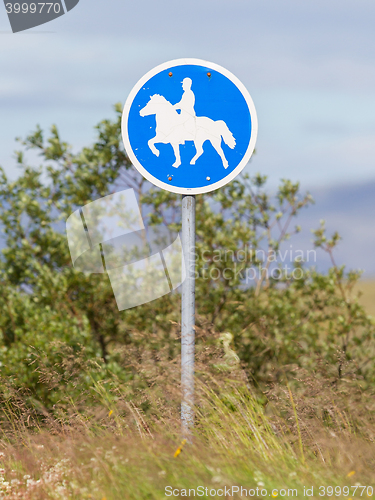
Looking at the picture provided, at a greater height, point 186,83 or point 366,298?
point 186,83

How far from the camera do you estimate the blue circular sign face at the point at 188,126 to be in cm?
309

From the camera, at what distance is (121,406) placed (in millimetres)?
3271

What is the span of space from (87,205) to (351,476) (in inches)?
162

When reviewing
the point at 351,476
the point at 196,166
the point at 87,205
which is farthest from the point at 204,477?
the point at 87,205

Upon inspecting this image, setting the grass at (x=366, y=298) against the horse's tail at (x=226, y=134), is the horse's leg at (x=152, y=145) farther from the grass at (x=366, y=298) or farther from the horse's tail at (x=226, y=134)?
the grass at (x=366, y=298)

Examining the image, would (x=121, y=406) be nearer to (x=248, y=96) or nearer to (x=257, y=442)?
(x=257, y=442)

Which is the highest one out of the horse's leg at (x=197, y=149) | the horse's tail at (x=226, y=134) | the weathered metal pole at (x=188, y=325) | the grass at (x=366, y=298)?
the horse's tail at (x=226, y=134)

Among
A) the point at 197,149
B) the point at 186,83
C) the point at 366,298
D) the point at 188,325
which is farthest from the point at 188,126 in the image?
the point at 366,298

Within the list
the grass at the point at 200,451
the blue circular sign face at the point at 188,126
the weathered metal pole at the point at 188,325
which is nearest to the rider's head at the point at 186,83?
the blue circular sign face at the point at 188,126

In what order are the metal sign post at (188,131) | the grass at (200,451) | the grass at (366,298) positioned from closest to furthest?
1. the grass at (200,451)
2. the metal sign post at (188,131)
3. the grass at (366,298)

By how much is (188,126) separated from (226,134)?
0.78 feet

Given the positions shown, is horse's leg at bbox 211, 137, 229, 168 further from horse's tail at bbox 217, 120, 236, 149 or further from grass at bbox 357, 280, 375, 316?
grass at bbox 357, 280, 375, 316

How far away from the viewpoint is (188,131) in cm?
309

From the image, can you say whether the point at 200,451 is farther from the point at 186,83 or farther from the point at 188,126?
the point at 186,83
